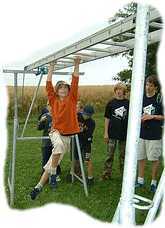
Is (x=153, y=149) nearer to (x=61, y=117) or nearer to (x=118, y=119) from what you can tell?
(x=118, y=119)

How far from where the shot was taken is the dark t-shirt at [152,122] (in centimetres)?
459

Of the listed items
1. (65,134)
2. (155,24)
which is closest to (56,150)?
(65,134)

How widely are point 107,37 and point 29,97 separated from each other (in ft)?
26.5

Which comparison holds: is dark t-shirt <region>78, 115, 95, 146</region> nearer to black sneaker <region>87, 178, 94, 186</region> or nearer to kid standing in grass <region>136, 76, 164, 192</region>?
black sneaker <region>87, 178, 94, 186</region>

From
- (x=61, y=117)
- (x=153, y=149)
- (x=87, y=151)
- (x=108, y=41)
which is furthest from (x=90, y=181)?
(x=108, y=41)

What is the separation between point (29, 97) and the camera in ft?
34.5

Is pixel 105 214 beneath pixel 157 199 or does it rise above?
beneath

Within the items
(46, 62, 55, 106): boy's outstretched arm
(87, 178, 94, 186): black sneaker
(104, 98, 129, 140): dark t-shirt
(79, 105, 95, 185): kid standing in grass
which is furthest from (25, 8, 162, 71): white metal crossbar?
(87, 178, 94, 186): black sneaker

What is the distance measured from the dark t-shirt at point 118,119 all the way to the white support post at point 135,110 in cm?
266

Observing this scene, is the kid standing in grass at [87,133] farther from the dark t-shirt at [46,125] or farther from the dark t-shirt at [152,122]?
the dark t-shirt at [152,122]

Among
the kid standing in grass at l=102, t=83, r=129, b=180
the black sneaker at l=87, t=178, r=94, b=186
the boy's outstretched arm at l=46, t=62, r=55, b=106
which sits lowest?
the black sneaker at l=87, t=178, r=94, b=186

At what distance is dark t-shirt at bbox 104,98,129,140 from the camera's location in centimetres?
516

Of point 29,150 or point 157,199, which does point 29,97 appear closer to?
Result: point 29,150

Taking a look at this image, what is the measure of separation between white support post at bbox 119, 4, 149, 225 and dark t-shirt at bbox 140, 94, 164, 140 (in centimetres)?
219
